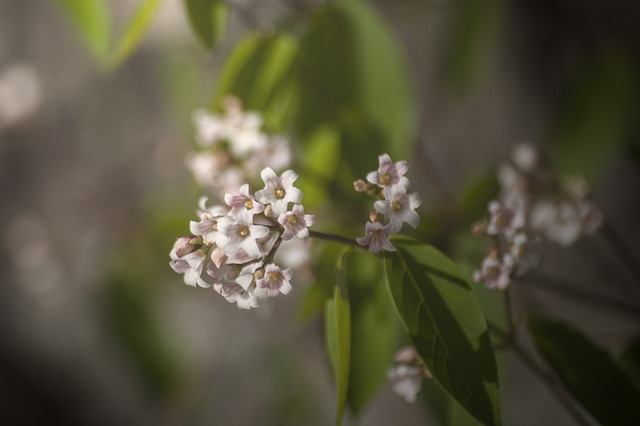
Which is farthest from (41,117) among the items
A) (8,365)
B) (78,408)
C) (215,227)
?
(215,227)

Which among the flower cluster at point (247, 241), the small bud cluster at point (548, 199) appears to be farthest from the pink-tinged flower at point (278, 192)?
the small bud cluster at point (548, 199)

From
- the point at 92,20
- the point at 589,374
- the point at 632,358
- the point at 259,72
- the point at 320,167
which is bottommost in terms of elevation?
the point at 632,358

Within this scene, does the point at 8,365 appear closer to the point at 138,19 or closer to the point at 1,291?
the point at 1,291

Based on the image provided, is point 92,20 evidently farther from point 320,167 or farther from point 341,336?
point 341,336

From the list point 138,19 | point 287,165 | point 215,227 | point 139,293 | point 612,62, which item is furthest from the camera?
point 139,293

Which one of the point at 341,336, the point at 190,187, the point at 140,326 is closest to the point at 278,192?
the point at 341,336

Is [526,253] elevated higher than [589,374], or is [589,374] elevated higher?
[526,253]
